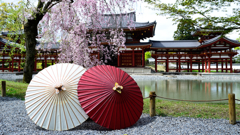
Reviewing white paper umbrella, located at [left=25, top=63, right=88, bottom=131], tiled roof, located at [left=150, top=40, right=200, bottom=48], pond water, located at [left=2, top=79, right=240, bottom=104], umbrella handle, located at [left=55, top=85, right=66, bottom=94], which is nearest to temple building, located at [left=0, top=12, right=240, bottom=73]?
tiled roof, located at [left=150, top=40, right=200, bottom=48]

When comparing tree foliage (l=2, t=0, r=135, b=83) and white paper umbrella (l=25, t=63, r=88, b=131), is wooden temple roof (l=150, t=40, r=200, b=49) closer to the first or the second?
tree foliage (l=2, t=0, r=135, b=83)

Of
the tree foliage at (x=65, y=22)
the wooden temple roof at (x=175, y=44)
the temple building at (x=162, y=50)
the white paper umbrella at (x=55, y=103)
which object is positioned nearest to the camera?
the white paper umbrella at (x=55, y=103)

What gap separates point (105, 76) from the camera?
A: 3363 mm

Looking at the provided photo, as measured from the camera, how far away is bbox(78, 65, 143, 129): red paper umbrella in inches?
121

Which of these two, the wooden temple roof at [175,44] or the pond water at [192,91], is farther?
the wooden temple roof at [175,44]

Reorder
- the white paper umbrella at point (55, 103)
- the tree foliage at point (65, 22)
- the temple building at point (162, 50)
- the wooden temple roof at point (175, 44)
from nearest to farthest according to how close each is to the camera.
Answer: the white paper umbrella at point (55, 103) < the tree foliage at point (65, 22) < the temple building at point (162, 50) < the wooden temple roof at point (175, 44)

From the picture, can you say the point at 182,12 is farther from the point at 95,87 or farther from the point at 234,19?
the point at 95,87

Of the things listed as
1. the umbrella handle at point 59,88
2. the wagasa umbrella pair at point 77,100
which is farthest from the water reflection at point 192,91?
the umbrella handle at point 59,88

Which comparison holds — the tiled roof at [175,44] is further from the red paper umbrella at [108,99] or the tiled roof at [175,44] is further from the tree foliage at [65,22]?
the red paper umbrella at [108,99]

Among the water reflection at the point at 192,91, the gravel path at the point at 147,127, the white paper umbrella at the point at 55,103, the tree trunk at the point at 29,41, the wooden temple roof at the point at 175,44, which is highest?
the wooden temple roof at the point at 175,44

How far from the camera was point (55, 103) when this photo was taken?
3.11 m

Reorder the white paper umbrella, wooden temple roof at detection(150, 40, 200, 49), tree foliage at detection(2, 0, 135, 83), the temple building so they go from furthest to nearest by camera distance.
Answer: wooden temple roof at detection(150, 40, 200, 49)
the temple building
tree foliage at detection(2, 0, 135, 83)
the white paper umbrella

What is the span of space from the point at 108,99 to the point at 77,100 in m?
0.64

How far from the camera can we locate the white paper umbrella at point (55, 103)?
3.06 m
